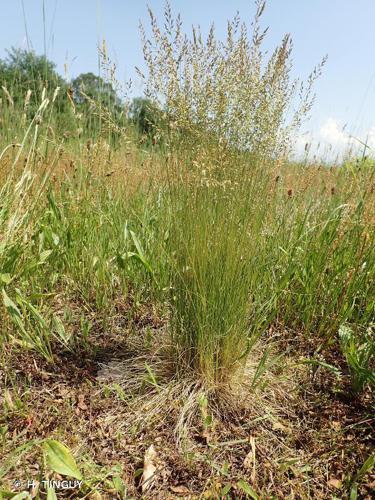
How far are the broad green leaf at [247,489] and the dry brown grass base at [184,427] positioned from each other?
43mm

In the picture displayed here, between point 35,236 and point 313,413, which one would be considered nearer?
point 313,413

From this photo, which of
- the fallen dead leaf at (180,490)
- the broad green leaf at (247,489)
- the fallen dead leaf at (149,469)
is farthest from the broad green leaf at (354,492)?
the fallen dead leaf at (149,469)

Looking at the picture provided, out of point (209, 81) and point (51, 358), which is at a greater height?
point (209, 81)

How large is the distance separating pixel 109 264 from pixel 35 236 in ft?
1.31

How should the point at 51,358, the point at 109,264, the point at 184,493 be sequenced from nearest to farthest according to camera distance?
the point at 184,493
the point at 51,358
the point at 109,264

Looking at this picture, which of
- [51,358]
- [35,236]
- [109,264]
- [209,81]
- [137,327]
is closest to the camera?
[209,81]

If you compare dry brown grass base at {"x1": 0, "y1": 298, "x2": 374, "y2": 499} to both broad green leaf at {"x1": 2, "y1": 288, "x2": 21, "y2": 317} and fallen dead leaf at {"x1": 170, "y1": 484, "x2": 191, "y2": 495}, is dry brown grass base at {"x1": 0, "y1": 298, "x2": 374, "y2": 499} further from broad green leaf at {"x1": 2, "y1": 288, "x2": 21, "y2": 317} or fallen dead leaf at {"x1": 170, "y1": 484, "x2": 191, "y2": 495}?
broad green leaf at {"x1": 2, "y1": 288, "x2": 21, "y2": 317}

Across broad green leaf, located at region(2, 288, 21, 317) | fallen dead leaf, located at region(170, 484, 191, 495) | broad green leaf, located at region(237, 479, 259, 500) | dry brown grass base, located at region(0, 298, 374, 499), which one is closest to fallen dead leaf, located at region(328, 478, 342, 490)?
dry brown grass base, located at region(0, 298, 374, 499)

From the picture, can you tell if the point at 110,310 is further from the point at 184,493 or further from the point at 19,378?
the point at 184,493

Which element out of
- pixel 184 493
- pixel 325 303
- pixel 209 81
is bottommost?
pixel 184 493

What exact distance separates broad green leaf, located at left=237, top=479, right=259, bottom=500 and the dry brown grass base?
0.14 ft

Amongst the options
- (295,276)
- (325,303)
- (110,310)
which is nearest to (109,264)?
(110,310)

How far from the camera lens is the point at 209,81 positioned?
1.30 meters

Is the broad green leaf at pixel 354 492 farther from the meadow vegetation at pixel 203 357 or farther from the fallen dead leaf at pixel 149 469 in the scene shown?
the fallen dead leaf at pixel 149 469
